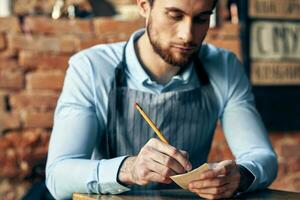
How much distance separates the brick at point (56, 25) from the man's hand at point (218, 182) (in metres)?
1.71

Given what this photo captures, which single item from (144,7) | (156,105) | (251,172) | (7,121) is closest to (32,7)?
(7,121)

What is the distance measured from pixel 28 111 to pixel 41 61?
237mm

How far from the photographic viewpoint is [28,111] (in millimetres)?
3129

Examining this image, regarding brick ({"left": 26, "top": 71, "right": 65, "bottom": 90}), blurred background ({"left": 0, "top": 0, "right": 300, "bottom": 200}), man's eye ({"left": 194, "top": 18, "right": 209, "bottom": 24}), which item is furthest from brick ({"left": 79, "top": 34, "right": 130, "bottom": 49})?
man's eye ({"left": 194, "top": 18, "right": 209, "bottom": 24})

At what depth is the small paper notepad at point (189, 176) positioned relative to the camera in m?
1.45

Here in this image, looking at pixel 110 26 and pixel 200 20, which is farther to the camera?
pixel 110 26

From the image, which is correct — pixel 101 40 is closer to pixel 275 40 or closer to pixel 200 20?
pixel 275 40

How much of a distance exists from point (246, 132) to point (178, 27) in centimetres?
37

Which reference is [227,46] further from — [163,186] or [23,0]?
[163,186]

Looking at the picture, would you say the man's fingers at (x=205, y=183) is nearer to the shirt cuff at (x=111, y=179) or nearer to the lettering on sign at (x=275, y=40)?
the shirt cuff at (x=111, y=179)

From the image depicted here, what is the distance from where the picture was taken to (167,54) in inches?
74.7

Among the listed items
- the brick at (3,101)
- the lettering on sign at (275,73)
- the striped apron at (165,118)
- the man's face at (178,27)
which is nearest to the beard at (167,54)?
the man's face at (178,27)

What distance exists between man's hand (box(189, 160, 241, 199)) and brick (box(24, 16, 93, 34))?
1.71 metres

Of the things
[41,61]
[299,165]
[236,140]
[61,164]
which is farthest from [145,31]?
[299,165]
